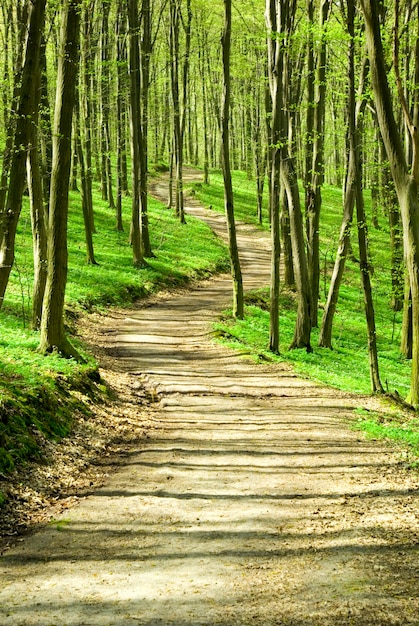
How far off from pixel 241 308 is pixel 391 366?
4.87 metres

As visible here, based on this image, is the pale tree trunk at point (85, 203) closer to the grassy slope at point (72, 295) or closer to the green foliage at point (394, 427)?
the grassy slope at point (72, 295)

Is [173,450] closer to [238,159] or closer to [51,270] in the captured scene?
[51,270]

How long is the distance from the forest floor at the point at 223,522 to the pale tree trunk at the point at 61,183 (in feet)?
5.41

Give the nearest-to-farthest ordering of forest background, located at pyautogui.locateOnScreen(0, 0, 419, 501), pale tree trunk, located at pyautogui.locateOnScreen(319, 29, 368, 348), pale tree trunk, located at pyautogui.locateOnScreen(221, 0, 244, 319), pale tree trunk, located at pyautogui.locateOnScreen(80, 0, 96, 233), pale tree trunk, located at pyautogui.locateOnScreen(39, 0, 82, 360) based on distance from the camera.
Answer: forest background, located at pyautogui.locateOnScreen(0, 0, 419, 501)
pale tree trunk, located at pyautogui.locateOnScreen(39, 0, 82, 360)
pale tree trunk, located at pyautogui.locateOnScreen(319, 29, 368, 348)
pale tree trunk, located at pyautogui.locateOnScreen(221, 0, 244, 319)
pale tree trunk, located at pyautogui.locateOnScreen(80, 0, 96, 233)

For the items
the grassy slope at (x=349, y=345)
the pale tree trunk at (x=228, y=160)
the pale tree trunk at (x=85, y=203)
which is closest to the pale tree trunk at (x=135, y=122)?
the pale tree trunk at (x=85, y=203)

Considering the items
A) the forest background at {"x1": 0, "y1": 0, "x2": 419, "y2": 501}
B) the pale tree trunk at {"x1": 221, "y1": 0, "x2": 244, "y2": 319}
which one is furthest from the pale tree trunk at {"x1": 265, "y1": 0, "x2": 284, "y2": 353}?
the pale tree trunk at {"x1": 221, "y1": 0, "x2": 244, "y2": 319}

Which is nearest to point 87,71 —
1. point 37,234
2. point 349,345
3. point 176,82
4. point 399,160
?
point 37,234

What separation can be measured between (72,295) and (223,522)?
13.0m

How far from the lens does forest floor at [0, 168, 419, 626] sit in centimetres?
456

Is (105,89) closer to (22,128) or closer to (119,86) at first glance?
(119,86)

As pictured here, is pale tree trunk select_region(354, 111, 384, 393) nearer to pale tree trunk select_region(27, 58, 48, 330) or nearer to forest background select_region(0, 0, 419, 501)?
forest background select_region(0, 0, 419, 501)

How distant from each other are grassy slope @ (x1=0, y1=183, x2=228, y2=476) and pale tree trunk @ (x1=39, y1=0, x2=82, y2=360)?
53cm

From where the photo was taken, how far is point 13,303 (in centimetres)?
1570

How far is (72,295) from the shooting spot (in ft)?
60.4
